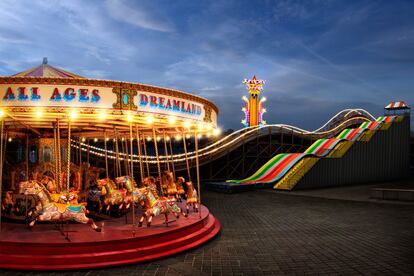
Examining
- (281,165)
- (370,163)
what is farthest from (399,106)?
(281,165)

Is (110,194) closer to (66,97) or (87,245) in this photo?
(87,245)

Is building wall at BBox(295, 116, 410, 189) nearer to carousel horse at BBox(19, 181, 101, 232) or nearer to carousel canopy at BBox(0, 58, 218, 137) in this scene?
carousel canopy at BBox(0, 58, 218, 137)

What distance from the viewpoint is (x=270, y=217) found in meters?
12.0

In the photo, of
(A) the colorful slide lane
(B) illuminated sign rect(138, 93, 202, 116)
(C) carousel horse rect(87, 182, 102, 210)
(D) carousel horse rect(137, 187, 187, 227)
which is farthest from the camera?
(A) the colorful slide lane

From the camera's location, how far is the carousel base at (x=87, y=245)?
646 centimetres

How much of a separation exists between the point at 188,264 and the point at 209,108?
4421 millimetres

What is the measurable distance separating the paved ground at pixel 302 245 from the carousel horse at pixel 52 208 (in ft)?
4.50

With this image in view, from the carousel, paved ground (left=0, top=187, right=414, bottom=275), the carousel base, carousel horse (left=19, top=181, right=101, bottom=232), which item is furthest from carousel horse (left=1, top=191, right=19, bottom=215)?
paved ground (left=0, top=187, right=414, bottom=275)

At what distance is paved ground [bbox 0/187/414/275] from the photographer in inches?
255

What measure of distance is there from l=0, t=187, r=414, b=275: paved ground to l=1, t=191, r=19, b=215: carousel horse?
12.1ft

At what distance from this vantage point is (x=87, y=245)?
6.70 metres

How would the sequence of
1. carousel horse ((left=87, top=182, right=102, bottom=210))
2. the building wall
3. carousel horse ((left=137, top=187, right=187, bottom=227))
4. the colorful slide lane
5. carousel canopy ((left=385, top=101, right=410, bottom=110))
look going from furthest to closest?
carousel canopy ((left=385, top=101, right=410, bottom=110)), the colorful slide lane, the building wall, carousel horse ((left=87, top=182, right=102, bottom=210)), carousel horse ((left=137, top=187, right=187, bottom=227))

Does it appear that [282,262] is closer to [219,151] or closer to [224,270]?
[224,270]

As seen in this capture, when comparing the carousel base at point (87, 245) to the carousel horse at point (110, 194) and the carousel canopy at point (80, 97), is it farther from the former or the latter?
the carousel canopy at point (80, 97)
